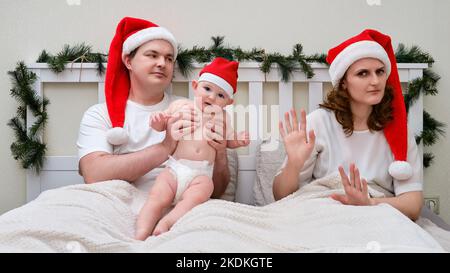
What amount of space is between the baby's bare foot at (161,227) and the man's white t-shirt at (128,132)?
1.11ft

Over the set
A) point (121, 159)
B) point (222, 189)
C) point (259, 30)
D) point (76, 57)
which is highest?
point (259, 30)

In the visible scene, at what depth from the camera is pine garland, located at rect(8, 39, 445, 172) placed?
1.61 m

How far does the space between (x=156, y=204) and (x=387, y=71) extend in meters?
0.82

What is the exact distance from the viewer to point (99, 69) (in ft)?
5.33

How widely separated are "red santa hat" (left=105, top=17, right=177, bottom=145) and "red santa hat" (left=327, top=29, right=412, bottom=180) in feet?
1.88

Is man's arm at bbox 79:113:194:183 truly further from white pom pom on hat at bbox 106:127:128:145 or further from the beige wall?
the beige wall

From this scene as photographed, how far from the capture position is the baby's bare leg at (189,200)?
1.03 metres

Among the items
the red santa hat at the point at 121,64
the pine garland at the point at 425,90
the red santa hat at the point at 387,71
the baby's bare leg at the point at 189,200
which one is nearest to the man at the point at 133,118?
the red santa hat at the point at 121,64

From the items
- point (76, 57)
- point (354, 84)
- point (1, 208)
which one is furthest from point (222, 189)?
point (1, 208)

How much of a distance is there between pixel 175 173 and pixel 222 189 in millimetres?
279

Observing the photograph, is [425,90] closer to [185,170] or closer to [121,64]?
[185,170]
